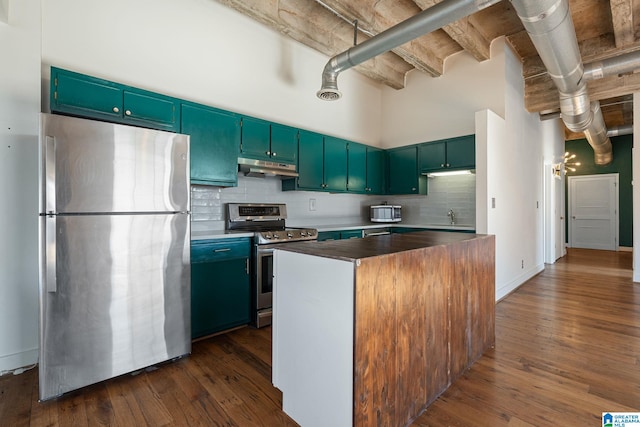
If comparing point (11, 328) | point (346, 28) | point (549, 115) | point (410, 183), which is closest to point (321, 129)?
point (346, 28)

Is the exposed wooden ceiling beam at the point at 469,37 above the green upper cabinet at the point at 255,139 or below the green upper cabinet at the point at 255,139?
above

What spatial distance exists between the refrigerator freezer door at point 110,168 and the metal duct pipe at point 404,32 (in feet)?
6.13

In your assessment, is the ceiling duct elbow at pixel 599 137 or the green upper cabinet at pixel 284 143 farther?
the ceiling duct elbow at pixel 599 137

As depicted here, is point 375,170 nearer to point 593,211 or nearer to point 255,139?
point 255,139

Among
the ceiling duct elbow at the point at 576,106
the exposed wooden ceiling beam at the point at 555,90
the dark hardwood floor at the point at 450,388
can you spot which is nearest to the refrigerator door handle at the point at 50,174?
the dark hardwood floor at the point at 450,388

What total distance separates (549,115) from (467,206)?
9.36ft

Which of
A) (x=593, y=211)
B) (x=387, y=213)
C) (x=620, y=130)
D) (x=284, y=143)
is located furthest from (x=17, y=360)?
(x=593, y=211)

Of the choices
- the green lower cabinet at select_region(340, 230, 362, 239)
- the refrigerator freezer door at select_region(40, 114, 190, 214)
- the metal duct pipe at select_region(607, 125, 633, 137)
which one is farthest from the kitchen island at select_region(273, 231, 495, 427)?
the metal duct pipe at select_region(607, 125, 633, 137)

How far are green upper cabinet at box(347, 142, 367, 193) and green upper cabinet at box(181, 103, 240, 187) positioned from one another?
6.19 feet

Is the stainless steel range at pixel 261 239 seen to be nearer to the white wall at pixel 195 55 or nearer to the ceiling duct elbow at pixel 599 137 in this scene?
the white wall at pixel 195 55

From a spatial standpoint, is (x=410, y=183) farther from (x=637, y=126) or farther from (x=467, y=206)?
(x=637, y=126)

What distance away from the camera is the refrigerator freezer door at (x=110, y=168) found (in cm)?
186

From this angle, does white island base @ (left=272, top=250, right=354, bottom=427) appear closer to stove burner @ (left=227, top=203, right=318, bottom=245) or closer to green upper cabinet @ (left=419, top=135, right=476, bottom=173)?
stove burner @ (left=227, top=203, right=318, bottom=245)

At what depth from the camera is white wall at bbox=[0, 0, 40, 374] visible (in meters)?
2.21
